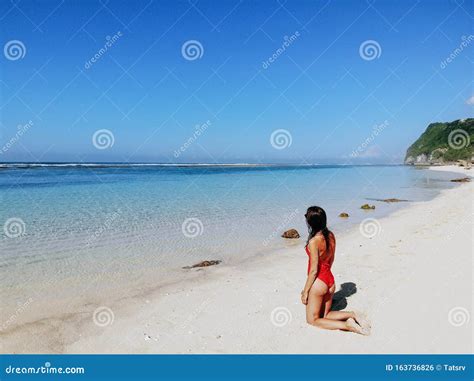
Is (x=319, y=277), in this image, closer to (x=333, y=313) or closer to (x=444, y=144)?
(x=333, y=313)

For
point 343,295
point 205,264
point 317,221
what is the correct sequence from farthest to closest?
point 205,264, point 343,295, point 317,221

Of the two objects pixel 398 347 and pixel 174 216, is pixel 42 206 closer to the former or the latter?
pixel 174 216

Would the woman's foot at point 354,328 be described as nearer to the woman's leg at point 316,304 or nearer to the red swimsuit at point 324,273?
the woman's leg at point 316,304

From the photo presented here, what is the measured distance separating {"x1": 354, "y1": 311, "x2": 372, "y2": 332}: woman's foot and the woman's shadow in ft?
1.17

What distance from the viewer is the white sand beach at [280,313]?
5.46m

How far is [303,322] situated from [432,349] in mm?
1828

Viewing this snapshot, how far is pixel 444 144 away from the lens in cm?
13425

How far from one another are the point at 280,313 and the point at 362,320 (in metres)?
1.31

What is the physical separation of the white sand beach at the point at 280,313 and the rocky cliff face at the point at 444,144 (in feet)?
354

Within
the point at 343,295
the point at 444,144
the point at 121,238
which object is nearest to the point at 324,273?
the point at 343,295

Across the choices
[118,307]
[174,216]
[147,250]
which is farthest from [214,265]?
[174,216]

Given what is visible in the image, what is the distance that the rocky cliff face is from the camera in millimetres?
115500

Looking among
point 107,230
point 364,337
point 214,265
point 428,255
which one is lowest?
point 364,337

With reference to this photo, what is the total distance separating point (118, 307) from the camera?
7.14m
